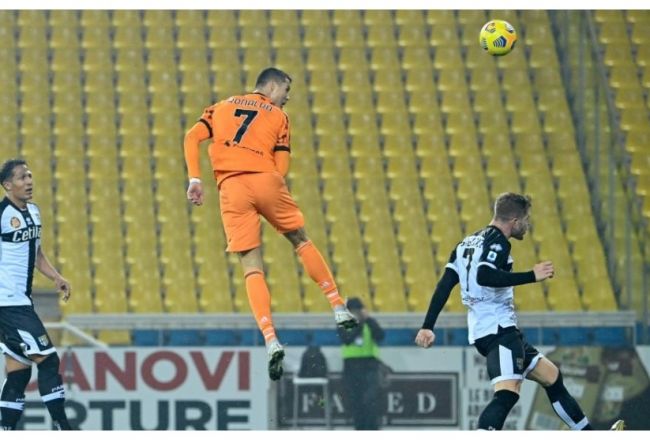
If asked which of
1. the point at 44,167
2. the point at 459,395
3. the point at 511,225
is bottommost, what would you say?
the point at 459,395

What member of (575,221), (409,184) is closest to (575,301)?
(575,221)

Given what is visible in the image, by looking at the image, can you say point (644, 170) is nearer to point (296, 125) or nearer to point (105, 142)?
point (296, 125)

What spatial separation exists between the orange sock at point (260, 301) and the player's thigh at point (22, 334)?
1.12 metres

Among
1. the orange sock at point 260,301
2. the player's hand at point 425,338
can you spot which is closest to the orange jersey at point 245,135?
the orange sock at point 260,301

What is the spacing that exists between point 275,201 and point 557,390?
5.98 ft

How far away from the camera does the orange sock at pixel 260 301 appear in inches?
308

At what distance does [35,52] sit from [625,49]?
6.03m

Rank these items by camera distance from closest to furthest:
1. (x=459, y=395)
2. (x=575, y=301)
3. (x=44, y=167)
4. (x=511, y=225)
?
1. (x=511, y=225)
2. (x=459, y=395)
3. (x=575, y=301)
4. (x=44, y=167)

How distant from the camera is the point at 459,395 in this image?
11.7 metres

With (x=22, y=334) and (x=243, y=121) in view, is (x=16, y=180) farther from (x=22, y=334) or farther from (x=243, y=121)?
(x=243, y=121)

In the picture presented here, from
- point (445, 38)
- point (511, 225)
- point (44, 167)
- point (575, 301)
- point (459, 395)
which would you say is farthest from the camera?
point (445, 38)

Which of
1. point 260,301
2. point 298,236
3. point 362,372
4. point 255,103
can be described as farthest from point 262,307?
point 362,372

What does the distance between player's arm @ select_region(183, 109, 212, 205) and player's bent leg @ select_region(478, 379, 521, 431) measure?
5.97 feet
